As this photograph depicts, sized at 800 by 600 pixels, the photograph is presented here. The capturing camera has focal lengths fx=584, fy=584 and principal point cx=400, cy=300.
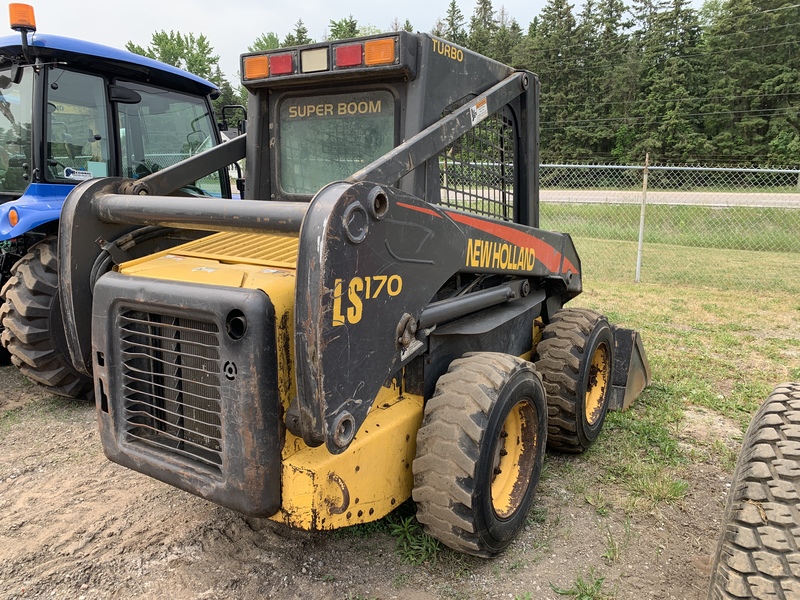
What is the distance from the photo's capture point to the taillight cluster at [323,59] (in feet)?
8.28

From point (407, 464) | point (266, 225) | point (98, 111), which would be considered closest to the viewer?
point (266, 225)

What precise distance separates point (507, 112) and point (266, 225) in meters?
1.86

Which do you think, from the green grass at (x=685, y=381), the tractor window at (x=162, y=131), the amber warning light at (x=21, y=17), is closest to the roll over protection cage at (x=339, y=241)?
the green grass at (x=685, y=381)

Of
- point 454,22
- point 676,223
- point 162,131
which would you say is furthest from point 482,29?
point 162,131

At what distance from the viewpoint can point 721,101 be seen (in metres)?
39.5

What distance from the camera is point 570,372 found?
3.43m

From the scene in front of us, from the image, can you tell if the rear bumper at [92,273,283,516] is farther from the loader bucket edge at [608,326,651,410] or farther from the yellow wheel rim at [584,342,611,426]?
the loader bucket edge at [608,326,651,410]

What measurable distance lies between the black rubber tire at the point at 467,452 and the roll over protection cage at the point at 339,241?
26cm

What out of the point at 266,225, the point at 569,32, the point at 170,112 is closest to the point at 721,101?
the point at 569,32

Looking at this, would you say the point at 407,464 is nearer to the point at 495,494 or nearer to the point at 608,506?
the point at 495,494

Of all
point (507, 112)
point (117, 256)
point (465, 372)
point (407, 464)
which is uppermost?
point (507, 112)

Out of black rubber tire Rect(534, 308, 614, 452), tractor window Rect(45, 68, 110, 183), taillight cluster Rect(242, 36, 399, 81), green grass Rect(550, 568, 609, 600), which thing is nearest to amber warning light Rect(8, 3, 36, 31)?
tractor window Rect(45, 68, 110, 183)

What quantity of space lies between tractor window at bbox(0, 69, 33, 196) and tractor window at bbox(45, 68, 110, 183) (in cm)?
18

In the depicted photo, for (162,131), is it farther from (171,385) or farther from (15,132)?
(171,385)
